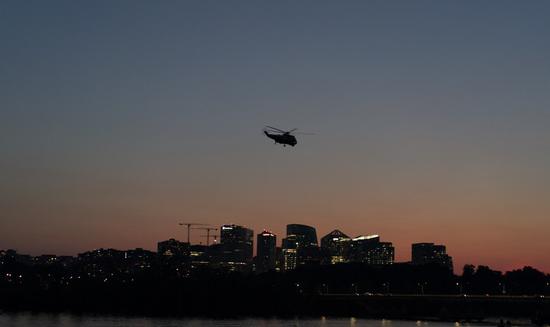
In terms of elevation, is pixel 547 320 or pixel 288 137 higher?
pixel 288 137

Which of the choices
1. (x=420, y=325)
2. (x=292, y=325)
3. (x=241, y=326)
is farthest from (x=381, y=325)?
(x=241, y=326)

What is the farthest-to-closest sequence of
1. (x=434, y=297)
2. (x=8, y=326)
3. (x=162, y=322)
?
(x=434, y=297) < (x=162, y=322) < (x=8, y=326)

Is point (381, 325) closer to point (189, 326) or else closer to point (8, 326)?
point (189, 326)

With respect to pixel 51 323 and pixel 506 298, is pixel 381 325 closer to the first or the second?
pixel 506 298

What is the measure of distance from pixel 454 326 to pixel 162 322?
64.9 m

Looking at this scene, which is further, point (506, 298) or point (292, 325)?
point (506, 298)

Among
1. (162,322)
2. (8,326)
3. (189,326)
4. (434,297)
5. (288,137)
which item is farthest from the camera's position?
(434,297)

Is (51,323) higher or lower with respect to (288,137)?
lower

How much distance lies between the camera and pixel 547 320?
7062 inches

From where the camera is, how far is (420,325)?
6993 inches

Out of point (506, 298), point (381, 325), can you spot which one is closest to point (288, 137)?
point (381, 325)

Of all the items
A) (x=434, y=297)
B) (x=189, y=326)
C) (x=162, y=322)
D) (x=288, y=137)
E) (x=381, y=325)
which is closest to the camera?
(x=288, y=137)

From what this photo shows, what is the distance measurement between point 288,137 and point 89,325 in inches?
2377

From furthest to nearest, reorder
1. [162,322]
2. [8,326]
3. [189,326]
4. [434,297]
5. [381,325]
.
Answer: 1. [434,297]
2. [381,325]
3. [162,322]
4. [189,326]
5. [8,326]
